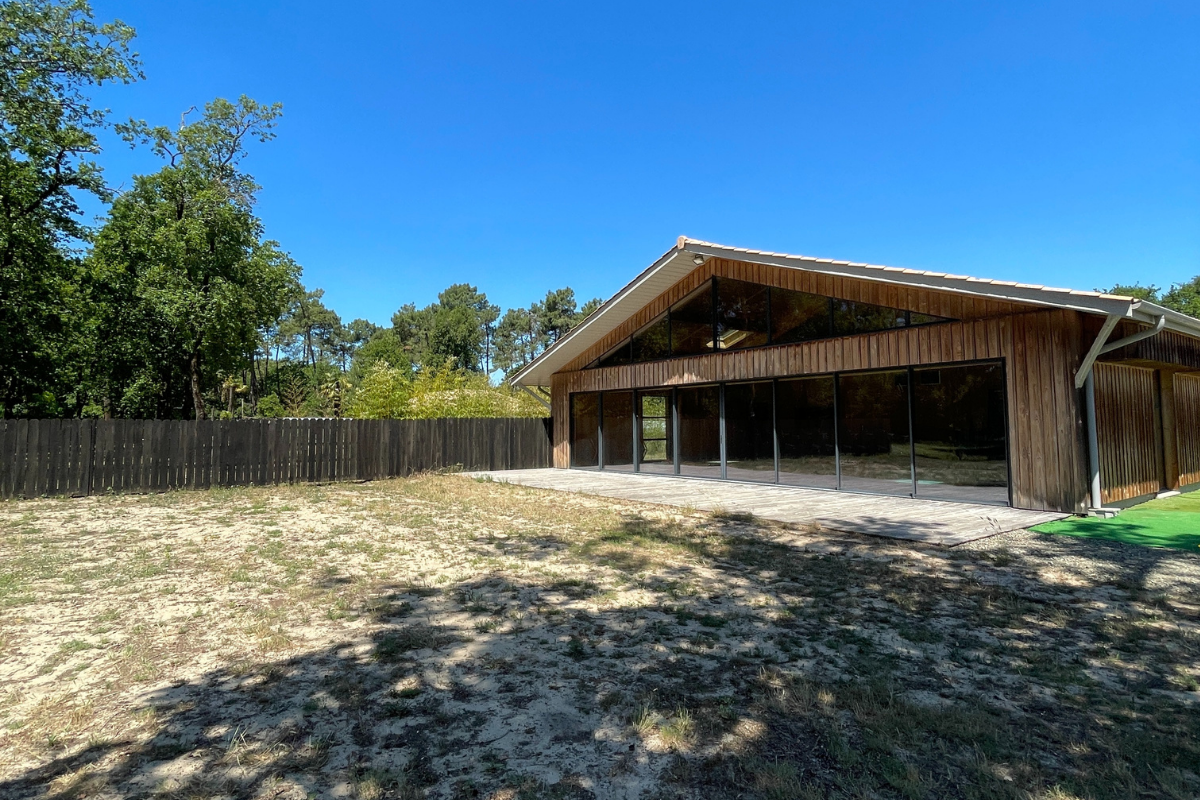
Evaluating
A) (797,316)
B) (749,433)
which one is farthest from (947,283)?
(749,433)

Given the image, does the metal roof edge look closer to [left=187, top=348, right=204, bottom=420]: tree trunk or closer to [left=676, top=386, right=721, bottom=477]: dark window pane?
[left=676, top=386, right=721, bottom=477]: dark window pane

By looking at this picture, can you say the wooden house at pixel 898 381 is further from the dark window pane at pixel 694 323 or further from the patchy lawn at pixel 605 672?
the patchy lawn at pixel 605 672

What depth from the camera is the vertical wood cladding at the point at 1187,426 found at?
980 centimetres

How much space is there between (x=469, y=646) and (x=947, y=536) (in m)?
5.26

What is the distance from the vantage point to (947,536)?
19.8ft

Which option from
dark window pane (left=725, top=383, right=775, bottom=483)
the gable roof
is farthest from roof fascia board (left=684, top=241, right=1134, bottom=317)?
dark window pane (left=725, top=383, right=775, bottom=483)

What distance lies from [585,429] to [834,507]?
325 inches

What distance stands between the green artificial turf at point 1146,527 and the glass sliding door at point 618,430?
351 inches

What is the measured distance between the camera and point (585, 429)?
1545 centimetres

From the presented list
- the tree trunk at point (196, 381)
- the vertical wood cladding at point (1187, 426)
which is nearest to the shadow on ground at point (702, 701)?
the vertical wood cladding at point (1187, 426)

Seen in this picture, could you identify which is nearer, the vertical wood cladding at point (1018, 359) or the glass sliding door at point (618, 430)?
the vertical wood cladding at point (1018, 359)

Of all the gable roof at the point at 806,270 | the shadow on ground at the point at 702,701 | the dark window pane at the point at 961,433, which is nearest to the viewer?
the shadow on ground at the point at 702,701

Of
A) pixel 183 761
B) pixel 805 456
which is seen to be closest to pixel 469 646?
pixel 183 761

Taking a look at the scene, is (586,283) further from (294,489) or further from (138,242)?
(294,489)
